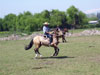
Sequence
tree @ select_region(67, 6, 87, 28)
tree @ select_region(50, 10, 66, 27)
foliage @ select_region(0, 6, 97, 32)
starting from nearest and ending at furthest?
tree @ select_region(50, 10, 66, 27) → foliage @ select_region(0, 6, 97, 32) → tree @ select_region(67, 6, 87, 28)

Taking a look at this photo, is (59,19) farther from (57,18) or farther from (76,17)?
(76,17)

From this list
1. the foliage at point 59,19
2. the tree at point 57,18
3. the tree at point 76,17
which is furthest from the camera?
the tree at point 76,17

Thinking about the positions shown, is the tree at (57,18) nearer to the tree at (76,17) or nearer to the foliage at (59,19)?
the foliage at (59,19)

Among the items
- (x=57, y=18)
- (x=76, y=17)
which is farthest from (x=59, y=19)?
(x=76, y=17)

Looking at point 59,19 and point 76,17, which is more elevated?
point 76,17

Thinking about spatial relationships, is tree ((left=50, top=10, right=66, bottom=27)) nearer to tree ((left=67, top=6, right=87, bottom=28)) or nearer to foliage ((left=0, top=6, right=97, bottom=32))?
foliage ((left=0, top=6, right=97, bottom=32))

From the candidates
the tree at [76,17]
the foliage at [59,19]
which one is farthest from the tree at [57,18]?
the tree at [76,17]

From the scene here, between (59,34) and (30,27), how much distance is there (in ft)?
226

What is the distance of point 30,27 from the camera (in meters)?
84.4

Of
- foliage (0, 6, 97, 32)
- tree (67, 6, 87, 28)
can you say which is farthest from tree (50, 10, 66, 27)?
tree (67, 6, 87, 28)

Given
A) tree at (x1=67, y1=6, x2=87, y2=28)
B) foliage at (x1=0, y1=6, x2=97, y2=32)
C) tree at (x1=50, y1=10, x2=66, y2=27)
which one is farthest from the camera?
tree at (x1=67, y1=6, x2=87, y2=28)

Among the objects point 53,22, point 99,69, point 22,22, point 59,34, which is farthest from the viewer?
point 22,22

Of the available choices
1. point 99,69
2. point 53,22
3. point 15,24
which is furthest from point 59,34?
point 15,24

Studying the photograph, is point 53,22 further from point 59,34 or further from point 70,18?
point 59,34
